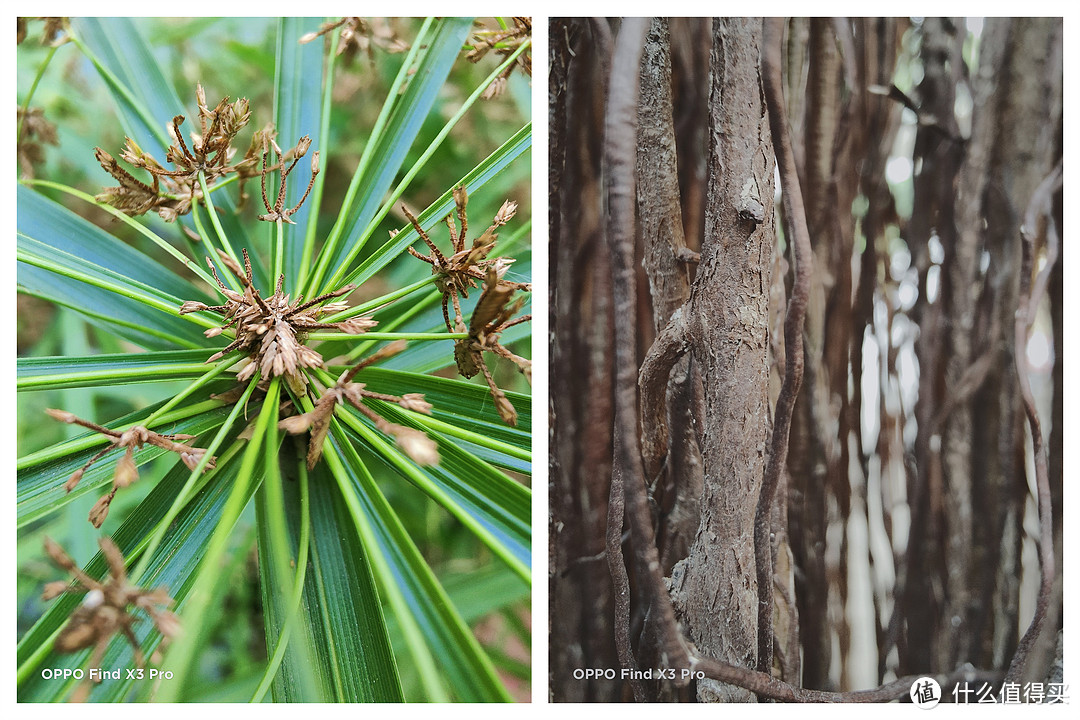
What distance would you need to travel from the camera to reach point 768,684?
534 mm

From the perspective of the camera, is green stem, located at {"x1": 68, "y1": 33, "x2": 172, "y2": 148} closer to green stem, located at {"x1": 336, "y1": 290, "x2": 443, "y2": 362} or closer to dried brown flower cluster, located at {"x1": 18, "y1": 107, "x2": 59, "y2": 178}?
dried brown flower cluster, located at {"x1": 18, "y1": 107, "x2": 59, "y2": 178}

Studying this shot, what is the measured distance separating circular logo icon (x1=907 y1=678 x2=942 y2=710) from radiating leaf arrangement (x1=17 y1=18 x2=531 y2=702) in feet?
1.20

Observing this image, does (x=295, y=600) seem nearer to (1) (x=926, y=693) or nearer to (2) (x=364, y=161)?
(2) (x=364, y=161)

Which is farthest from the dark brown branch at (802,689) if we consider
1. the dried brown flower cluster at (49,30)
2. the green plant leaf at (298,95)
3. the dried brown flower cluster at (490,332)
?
the dried brown flower cluster at (49,30)

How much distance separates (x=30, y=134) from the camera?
558mm

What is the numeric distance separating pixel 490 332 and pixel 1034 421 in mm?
497

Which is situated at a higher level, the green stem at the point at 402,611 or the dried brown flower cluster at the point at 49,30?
the dried brown flower cluster at the point at 49,30

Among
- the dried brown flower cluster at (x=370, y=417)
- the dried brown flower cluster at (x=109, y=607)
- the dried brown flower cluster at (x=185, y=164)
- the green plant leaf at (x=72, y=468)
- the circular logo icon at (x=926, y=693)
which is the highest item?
the dried brown flower cluster at (x=185, y=164)

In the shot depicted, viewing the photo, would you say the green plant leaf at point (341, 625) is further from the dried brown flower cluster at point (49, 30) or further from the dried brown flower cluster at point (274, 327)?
the dried brown flower cluster at point (49, 30)

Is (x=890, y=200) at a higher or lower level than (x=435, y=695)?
higher

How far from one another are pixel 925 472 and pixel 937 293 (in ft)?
0.54

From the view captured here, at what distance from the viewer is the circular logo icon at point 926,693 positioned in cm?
55
